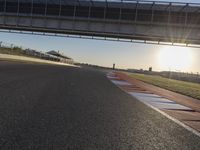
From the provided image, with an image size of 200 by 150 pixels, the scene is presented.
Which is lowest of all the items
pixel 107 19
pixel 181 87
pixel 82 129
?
pixel 181 87

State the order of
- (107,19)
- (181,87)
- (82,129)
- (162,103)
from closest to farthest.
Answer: (82,129) < (162,103) < (181,87) < (107,19)

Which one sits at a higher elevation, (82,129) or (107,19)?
(107,19)

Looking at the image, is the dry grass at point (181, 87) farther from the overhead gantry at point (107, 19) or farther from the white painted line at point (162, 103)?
the overhead gantry at point (107, 19)

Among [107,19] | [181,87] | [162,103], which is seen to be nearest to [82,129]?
[162,103]

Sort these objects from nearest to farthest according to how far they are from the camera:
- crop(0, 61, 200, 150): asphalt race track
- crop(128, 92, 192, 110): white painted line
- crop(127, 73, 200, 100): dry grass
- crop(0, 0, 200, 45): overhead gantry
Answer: crop(0, 61, 200, 150): asphalt race track → crop(128, 92, 192, 110): white painted line → crop(127, 73, 200, 100): dry grass → crop(0, 0, 200, 45): overhead gantry

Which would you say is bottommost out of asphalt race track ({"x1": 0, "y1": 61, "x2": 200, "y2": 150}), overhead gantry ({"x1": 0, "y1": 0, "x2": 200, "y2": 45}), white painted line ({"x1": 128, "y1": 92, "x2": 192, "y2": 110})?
white painted line ({"x1": 128, "y1": 92, "x2": 192, "y2": 110})

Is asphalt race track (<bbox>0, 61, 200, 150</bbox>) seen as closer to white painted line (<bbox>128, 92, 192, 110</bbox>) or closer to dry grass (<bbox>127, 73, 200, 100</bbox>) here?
white painted line (<bbox>128, 92, 192, 110</bbox>)

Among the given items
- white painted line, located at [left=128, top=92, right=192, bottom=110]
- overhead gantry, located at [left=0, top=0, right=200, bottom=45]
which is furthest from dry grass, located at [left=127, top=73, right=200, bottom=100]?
overhead gantry, located at [left=0, top=0, right=200, bottom=45]

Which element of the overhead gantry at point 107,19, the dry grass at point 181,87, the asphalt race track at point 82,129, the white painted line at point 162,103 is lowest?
the dry grass at point 181,87

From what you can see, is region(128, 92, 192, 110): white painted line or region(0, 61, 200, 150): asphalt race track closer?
region(0, 61, 200, 150): asphalt race track

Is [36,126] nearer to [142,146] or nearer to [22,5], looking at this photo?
[142,146]

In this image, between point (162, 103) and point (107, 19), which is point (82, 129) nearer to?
point (162, 103)

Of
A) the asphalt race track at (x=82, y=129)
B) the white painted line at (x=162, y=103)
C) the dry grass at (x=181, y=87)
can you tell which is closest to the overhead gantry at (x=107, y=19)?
the dry grass at (x=181, y=87)

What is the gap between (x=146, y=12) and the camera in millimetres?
46031
